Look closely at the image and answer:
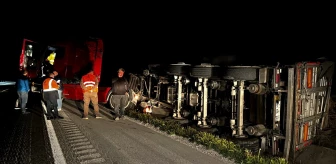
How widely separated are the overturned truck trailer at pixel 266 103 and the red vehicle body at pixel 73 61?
4.03m

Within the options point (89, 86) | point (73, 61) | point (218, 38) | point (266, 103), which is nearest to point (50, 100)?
point (89, 86)

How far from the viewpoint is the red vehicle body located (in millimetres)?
10359

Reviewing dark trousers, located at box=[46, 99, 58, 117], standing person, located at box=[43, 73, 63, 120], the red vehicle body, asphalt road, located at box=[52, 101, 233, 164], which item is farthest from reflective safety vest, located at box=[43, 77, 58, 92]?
the red vehicle body

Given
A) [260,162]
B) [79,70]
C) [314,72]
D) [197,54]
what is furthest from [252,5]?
[260,162]

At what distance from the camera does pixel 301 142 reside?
538 cm

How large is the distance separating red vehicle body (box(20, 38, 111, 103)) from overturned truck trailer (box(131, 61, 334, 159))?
403cm

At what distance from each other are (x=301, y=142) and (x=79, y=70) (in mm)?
8430

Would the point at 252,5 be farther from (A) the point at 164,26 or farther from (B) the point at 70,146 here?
(B) the point at 70,146

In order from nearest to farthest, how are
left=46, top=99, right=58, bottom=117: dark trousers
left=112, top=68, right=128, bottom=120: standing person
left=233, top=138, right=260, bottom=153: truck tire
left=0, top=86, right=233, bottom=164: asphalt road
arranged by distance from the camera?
left=0, top=86, right=233, bottom=164: asphalt road
left=233, top=138, right=260, bottom=153: truck tire
left=46, top=99, right=58, bottom=117: dark trousers
left=112, top=68, right=128, bottom=120: standing person

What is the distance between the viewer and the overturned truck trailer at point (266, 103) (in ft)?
16.6

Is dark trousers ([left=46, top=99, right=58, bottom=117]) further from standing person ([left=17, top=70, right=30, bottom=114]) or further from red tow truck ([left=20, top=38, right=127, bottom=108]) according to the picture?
red tow truck ([left=20, top=38, right=127, bottom=108])

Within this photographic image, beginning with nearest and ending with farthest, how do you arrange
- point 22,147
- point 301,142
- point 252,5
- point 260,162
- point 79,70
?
1. point 260,162
2. point 22,147
3. point 301,142
4. point 79,70
5. point 252,5

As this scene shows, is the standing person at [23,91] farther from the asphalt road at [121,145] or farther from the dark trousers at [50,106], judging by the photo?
the asphalt road at [121,145]

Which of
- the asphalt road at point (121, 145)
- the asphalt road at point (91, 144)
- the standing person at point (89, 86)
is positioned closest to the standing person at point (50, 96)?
the asphalt road at point (91, 144)
